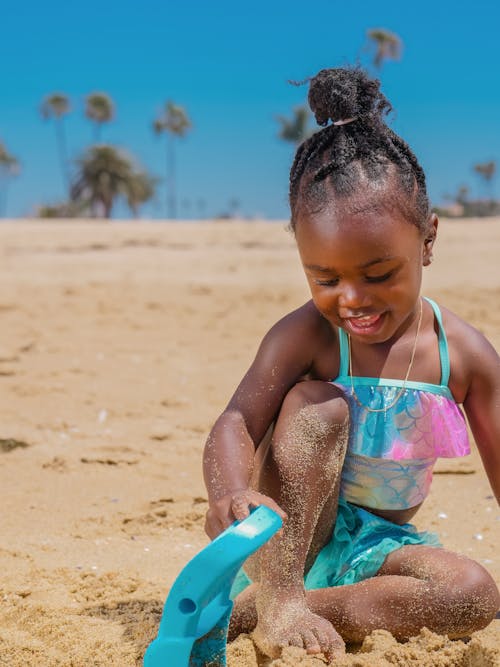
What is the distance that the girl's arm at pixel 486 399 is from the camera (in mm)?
1785

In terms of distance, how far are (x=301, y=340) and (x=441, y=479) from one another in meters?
1.32

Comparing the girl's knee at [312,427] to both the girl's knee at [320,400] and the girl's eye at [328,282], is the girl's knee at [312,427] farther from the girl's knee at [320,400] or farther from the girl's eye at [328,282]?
the girl's eye at [328,282]

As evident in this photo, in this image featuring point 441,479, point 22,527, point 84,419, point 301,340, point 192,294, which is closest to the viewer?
point 301,340

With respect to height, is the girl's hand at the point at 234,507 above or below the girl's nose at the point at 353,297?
below

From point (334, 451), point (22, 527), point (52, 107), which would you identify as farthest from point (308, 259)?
point (52, 107)

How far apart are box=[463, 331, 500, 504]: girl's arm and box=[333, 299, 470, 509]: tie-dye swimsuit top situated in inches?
1.6

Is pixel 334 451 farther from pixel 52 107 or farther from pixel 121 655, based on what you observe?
pixel 52 107

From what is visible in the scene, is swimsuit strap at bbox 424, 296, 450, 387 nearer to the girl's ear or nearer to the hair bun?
the girl's ear

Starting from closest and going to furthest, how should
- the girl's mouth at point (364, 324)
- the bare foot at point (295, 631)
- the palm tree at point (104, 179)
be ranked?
the bare foot at point (295, 631)
the girl's mouth at point (364, 324)
the palm tree at point (104, 179)

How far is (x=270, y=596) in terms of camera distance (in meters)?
1.60

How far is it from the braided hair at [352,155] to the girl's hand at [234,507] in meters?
0.60

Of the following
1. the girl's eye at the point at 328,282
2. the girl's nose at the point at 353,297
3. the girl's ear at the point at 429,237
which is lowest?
the girl's nose at the point at 353,297

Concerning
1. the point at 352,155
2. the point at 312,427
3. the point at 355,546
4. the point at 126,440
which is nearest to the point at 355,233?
the point at 352,155

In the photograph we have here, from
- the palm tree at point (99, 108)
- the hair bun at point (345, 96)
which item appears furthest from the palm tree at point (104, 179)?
the hair bun at point (345, 96)
